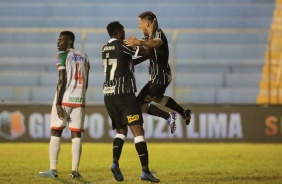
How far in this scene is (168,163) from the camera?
13602mm

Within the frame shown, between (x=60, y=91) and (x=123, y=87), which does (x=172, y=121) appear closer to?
(x=123, y=87)

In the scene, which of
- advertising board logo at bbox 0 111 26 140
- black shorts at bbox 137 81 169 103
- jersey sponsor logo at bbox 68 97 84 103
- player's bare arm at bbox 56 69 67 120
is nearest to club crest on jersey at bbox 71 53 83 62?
player's bare arm at bbox 56 69 67 120

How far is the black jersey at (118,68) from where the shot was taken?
1014 centimetres

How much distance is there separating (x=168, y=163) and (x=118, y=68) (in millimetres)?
3811

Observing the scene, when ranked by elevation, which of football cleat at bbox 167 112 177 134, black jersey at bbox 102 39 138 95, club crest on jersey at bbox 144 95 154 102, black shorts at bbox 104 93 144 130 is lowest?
football cleat at bbox 167 112 177 134

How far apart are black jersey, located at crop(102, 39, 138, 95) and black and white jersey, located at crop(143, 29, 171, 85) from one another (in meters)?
0.74

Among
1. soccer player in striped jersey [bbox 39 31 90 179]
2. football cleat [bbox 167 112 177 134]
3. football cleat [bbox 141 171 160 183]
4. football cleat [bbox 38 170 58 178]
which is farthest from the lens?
football cleat [bbox 167 112 177 134]

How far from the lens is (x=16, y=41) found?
23.0m

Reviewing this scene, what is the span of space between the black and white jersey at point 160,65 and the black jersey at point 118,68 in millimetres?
740

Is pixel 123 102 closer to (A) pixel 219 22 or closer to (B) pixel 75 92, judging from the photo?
(B) pixel 75 92

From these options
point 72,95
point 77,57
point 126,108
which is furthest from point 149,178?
point 77,57

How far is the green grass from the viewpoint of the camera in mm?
10852

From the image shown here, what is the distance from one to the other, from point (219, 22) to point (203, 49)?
1.87 metres

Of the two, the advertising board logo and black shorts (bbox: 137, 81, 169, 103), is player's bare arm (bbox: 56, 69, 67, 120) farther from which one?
the advertising board logo
